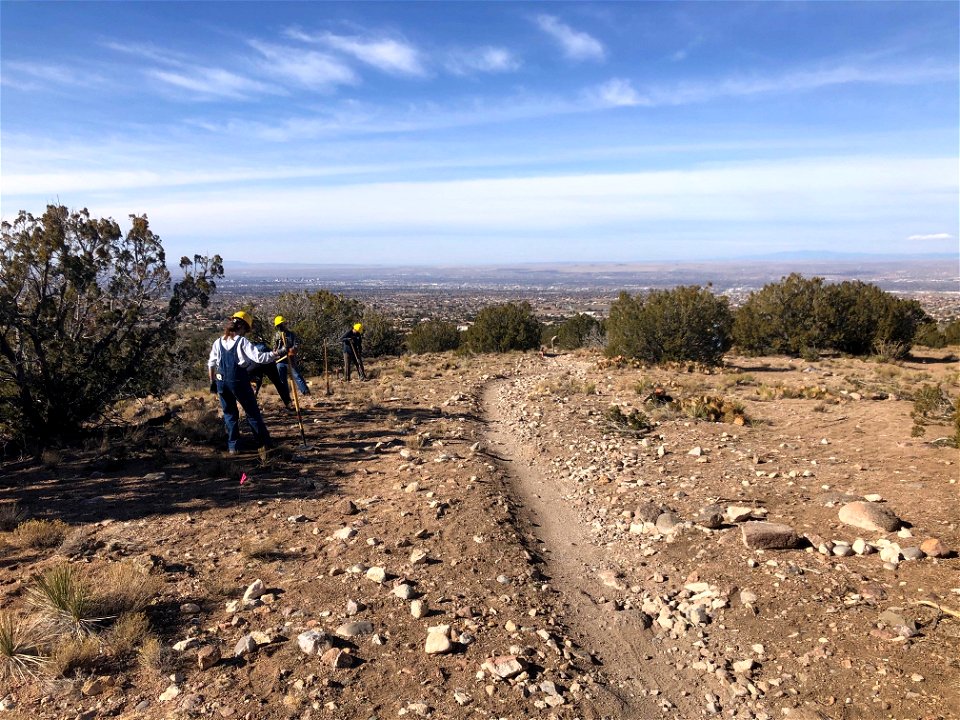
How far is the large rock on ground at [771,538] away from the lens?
5512 mm

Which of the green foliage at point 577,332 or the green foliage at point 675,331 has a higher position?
the green foliage at point 675,331

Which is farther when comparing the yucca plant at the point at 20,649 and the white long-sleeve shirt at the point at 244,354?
the white long-sleeve shirt at the point at 244,354

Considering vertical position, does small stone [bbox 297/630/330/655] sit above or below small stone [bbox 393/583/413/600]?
above

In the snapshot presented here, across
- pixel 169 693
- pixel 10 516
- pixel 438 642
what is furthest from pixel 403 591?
pixel 10 516

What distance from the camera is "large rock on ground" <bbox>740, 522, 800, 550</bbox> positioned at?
551 cm

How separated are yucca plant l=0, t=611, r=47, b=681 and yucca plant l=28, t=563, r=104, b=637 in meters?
0.13

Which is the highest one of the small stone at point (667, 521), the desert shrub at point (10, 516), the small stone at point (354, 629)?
the desert shrub at point (10, 516)

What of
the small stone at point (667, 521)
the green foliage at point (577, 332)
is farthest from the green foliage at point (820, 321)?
the small stone at point (667, 521)

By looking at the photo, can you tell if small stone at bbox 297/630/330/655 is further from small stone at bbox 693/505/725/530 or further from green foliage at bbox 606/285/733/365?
green foliage at bbox 606/285/733/365

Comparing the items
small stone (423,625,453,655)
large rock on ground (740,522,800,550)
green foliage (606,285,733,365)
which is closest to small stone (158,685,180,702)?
small stone (423,625,453,655)

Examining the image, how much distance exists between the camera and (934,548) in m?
5.07

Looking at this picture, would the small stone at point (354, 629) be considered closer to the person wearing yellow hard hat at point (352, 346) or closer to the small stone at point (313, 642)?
the small stone at point (313, 642)

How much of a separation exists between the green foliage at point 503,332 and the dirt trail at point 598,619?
20.9 meters

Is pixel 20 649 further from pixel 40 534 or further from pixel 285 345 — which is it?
pixel 285 345
